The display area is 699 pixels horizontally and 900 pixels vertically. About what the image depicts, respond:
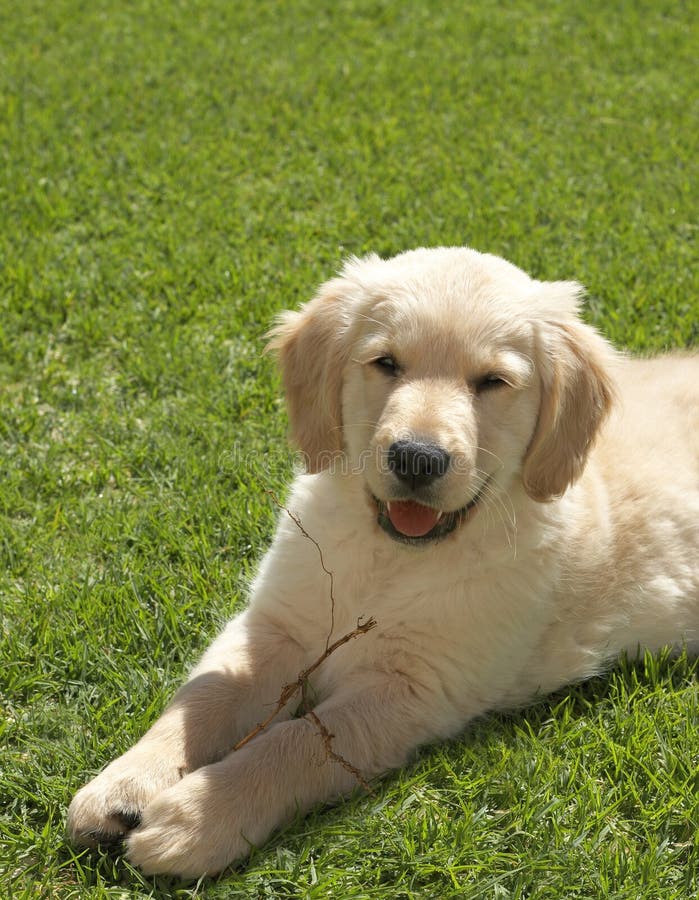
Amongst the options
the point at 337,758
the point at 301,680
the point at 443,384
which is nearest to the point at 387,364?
the point at 443,384

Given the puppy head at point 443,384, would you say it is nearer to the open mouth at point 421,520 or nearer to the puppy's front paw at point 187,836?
the open mouth at point 421,520

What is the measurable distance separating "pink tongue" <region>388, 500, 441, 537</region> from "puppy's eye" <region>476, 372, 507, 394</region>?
1.14 ft

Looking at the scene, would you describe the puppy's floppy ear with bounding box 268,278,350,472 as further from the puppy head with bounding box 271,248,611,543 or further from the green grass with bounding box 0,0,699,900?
the green grass with bounding box 0,0,699,900

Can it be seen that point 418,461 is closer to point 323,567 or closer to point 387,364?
point 387,364

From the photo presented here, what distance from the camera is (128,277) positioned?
5.12 metres

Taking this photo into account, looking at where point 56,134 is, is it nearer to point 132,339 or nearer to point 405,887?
point 132,339

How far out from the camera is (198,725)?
272 cm

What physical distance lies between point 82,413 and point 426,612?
6.46ft

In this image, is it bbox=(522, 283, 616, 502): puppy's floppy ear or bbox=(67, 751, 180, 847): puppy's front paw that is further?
bbox=(522, 283, 616, 502): puppy's floppy ear

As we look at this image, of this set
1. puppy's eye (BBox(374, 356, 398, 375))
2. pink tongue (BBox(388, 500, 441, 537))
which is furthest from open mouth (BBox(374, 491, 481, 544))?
puppy's eye (BBox(374, 356, 398, 375))

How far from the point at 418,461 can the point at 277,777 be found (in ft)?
2.76

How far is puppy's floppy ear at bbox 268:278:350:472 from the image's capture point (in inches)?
116

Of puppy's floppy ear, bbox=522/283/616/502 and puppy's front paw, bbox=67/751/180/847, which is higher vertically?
puppy's floppy ear, bbox=522/283/616/502

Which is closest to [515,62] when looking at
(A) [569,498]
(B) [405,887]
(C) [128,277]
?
(C) [128,277]
